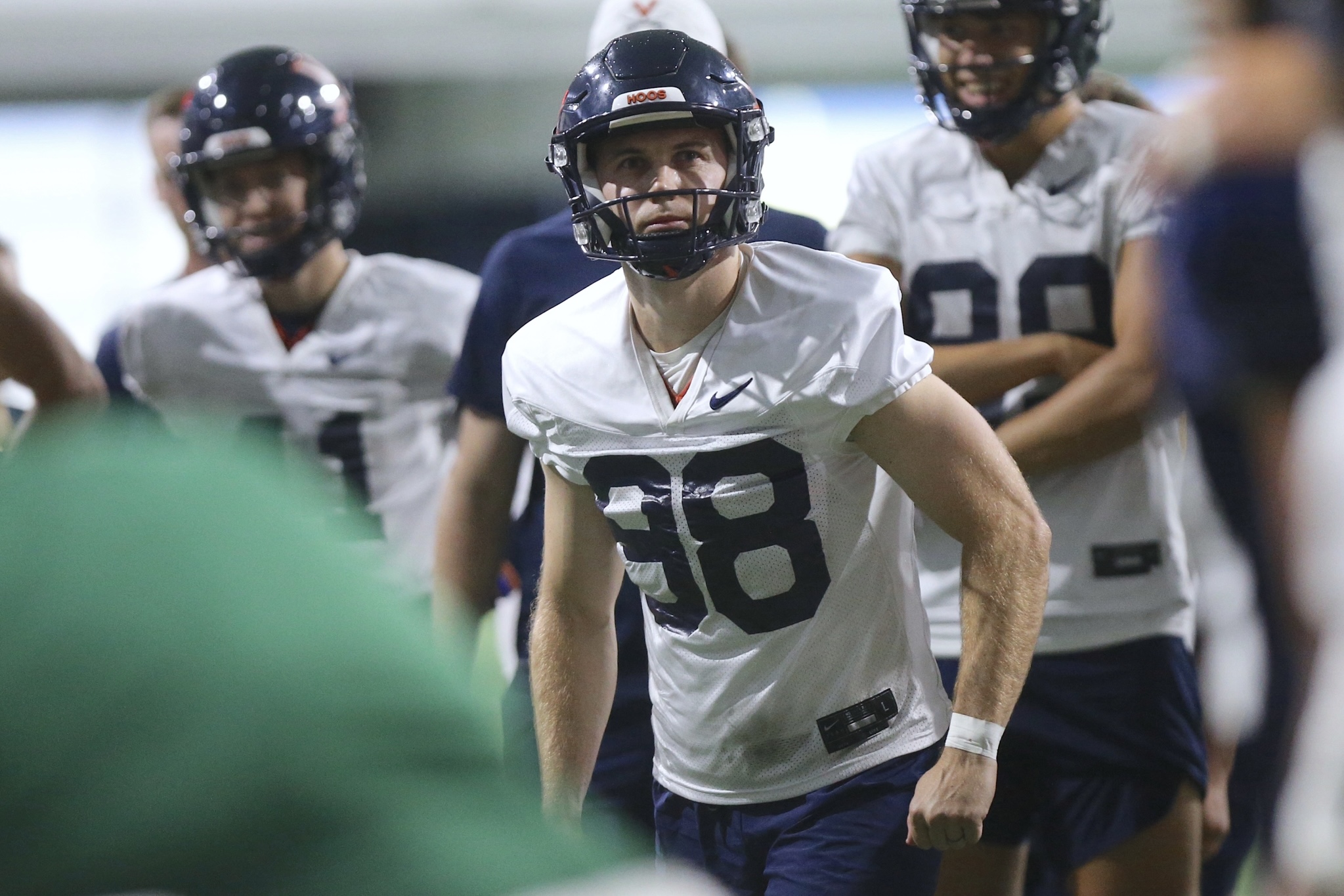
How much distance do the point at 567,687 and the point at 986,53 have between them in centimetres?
140

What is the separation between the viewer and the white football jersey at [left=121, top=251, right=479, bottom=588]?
12.3 ft

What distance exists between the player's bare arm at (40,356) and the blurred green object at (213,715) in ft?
9.96

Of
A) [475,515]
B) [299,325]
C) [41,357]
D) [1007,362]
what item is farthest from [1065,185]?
[41,357]

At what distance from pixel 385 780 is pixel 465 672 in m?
0.10

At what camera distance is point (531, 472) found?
3.32 m

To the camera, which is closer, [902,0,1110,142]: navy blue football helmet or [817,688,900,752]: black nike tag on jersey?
[817,688,900,752]: black nike tag on jersey

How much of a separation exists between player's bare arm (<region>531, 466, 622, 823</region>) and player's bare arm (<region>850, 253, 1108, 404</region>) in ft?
2.38

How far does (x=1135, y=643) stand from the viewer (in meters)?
2.97

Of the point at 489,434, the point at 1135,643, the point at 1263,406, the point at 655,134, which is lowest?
the point at 1135,643

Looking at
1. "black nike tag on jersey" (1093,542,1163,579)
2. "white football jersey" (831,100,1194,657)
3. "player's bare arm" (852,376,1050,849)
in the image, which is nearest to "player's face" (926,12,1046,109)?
"white football jersey" (831,100,1194,657)

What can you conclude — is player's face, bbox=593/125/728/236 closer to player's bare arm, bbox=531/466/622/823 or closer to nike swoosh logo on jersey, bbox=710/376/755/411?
nike swoosh logo on jersey, bbox=710/376/755/411

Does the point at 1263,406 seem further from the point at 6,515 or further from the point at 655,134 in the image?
the point at 6,515

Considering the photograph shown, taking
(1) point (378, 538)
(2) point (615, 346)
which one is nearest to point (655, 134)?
(2) point (615, 346)

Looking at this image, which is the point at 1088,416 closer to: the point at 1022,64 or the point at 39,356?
the point at 1022,64
